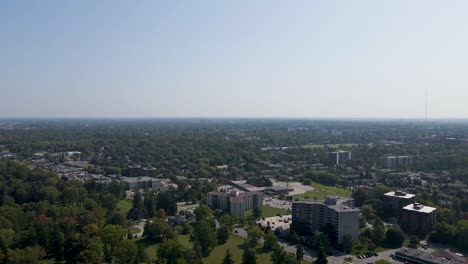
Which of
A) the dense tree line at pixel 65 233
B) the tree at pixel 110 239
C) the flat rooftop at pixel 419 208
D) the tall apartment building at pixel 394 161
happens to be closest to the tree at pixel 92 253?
the dense tree line at pixel 65 233

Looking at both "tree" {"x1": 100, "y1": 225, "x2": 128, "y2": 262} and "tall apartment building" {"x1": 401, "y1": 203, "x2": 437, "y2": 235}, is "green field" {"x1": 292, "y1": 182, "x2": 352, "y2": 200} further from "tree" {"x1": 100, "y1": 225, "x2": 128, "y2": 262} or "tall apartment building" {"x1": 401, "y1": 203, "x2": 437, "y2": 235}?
"tree" {"x1": 100, "y1": 225, "x2": 128, "y2": 262}

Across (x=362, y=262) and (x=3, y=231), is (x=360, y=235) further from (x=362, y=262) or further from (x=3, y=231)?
(x=3, y=231)

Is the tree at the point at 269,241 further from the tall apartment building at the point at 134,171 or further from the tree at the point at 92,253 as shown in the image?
the tall apartment building at the point at 134,171

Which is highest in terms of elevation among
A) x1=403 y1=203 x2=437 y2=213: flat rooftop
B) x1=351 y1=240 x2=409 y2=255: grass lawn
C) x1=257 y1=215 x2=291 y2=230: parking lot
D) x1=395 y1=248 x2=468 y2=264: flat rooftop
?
x1=403 y1=203 x2=437 y2=213: flat rooftop

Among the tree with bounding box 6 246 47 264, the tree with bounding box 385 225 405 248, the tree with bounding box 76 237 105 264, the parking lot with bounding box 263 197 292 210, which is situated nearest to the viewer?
the tree with bounding box 6 246 47 264

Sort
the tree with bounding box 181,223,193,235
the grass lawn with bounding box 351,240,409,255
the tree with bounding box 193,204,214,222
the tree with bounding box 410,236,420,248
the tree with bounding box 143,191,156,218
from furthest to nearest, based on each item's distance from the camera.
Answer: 1. the tree with bounding box 143,191,156,218
2. the tree with bounding box 193,204,214,222
3. the tree with bounding box 181,223,193,235
4. the tree with bounding box 410,236,420,248
5. the grass lawn with bounding box 351,240,409,255

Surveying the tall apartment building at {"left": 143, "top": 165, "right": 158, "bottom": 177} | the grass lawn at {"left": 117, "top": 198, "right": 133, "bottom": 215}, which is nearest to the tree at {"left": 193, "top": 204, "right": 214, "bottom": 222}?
the grass lawn at {"left": 117, "top": 198, "right": 133, "bottom": 215}

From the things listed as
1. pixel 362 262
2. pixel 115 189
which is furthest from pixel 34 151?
pixel 362 262
